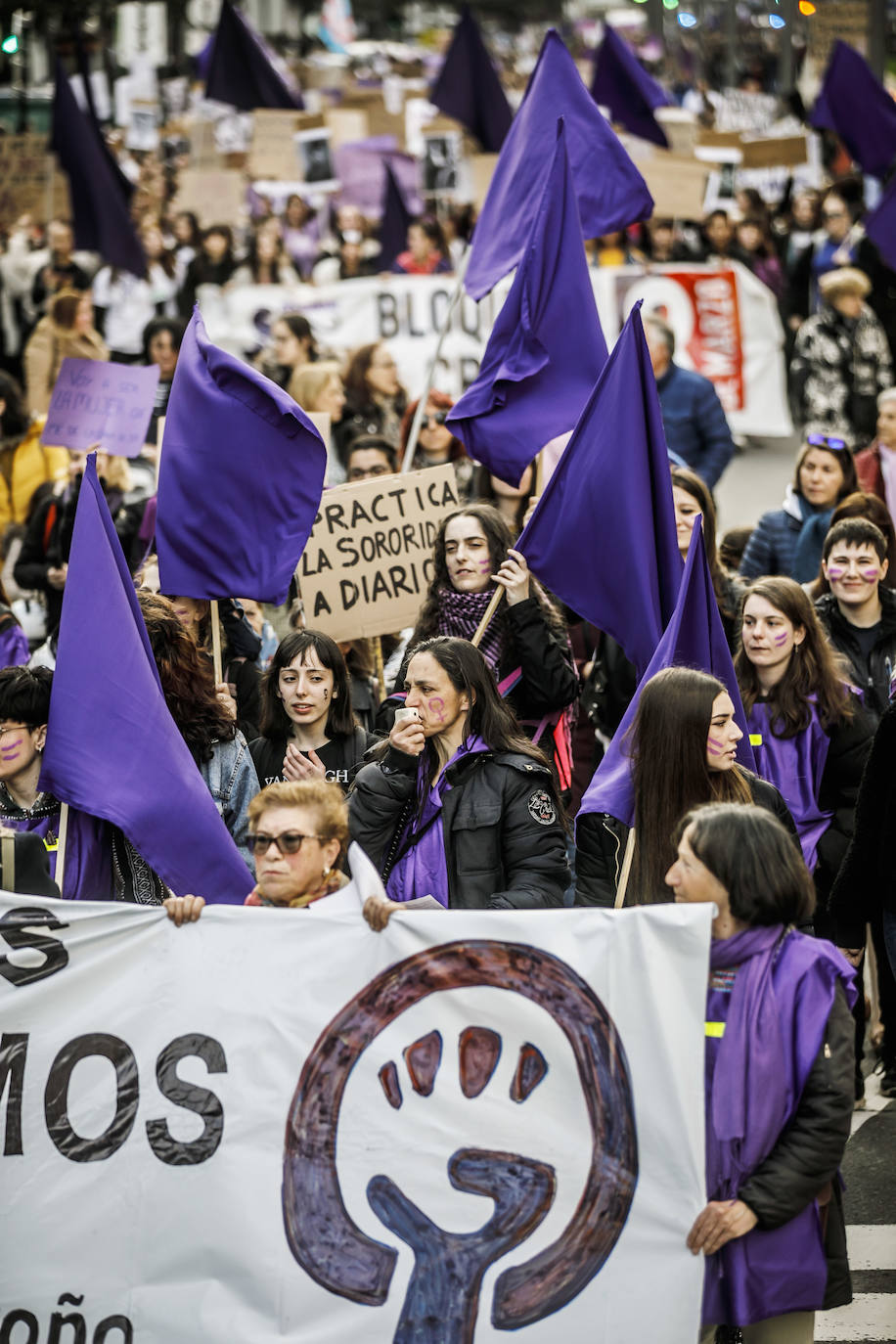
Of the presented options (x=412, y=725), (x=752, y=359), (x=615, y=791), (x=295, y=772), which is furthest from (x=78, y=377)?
(x=752, y=359)

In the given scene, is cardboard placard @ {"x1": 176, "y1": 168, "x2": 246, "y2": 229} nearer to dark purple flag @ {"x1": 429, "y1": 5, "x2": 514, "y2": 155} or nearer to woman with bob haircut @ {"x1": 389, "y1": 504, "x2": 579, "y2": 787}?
dark purple flag @ {"x1": 429, "y1": 5, "x2": 514, "y2": 155}

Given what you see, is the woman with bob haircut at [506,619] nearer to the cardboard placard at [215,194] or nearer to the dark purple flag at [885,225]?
the dark purple flag at [885,225]

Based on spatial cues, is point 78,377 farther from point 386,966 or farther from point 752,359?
point 752,359

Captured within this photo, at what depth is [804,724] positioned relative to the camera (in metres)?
6.25

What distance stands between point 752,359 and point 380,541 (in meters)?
10.7

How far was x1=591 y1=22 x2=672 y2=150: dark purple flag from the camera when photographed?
51.3 feet

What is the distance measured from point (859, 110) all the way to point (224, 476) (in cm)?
1213

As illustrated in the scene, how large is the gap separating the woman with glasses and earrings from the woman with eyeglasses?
14.0 feet

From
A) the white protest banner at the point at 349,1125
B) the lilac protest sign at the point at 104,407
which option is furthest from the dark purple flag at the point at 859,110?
the white protest banner at the point at 349,1125

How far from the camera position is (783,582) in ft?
20.7

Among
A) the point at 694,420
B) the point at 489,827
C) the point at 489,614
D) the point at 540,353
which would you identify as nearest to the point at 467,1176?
the point at 489,827

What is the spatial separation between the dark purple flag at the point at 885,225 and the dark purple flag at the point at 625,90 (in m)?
3.50

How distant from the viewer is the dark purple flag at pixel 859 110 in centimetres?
1669

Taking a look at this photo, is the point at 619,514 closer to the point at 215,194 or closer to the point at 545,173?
the point at 545,173
